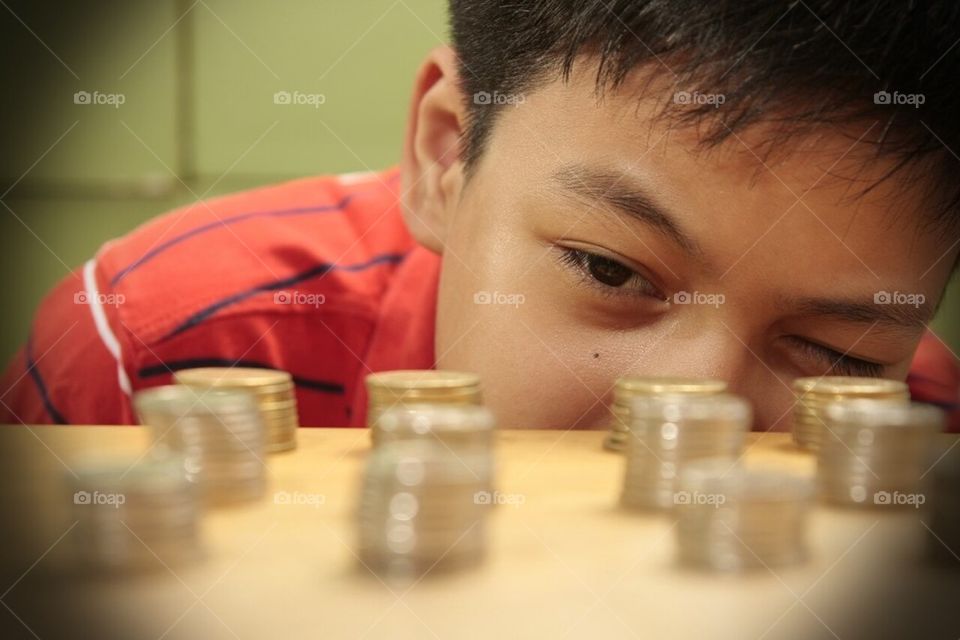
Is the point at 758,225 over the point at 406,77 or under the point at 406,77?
under

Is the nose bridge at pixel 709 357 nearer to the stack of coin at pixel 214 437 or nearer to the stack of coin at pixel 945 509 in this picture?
the stack of coin at pixel 945 509

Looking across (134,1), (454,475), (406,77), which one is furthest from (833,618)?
(406,77)

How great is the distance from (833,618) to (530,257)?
44 centimetres

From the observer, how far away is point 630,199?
2.43 ft

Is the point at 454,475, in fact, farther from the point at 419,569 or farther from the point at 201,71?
the point at 201,71

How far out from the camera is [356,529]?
1.45ft

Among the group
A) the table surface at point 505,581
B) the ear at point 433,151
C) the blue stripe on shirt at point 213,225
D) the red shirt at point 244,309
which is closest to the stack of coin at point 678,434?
the table surface at point 505,581

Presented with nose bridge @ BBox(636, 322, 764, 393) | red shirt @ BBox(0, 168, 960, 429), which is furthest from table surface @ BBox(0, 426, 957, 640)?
red shirt @ BBox(0, 168, 960, 429)

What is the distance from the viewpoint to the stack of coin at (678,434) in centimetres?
53

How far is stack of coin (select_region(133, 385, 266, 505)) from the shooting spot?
0.52 m

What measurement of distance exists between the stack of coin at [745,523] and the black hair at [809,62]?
1.11 feet

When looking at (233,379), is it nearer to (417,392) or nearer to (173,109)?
(417,392)

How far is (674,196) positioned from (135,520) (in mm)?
470

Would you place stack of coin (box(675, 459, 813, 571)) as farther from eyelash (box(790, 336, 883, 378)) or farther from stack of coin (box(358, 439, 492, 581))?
eyelash (box(790, 336, 883, 378))
